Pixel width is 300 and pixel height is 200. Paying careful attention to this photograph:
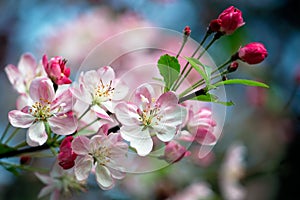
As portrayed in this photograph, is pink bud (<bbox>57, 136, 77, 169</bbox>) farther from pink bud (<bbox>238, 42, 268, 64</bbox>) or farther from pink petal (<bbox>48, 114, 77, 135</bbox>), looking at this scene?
pink bud (<bbox>238, 42, 268, 64</bbox>)

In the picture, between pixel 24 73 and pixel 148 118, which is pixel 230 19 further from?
pixel 24 73


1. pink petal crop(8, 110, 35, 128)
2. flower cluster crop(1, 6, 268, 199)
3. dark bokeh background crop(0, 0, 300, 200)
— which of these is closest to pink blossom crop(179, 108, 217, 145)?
flower cluster crop(1, 6, 268, 199)

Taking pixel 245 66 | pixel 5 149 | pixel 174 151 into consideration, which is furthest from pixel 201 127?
pixel 245 66

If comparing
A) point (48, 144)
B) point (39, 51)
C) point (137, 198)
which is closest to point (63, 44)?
point (39, 51)

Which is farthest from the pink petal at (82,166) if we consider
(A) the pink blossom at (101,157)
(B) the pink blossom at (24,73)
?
(B) the pink blossom at (24,73)

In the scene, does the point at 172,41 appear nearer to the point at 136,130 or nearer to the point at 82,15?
the point at 136,130

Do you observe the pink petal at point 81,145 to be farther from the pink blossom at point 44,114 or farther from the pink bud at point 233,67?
the pink bud at point 233,67
